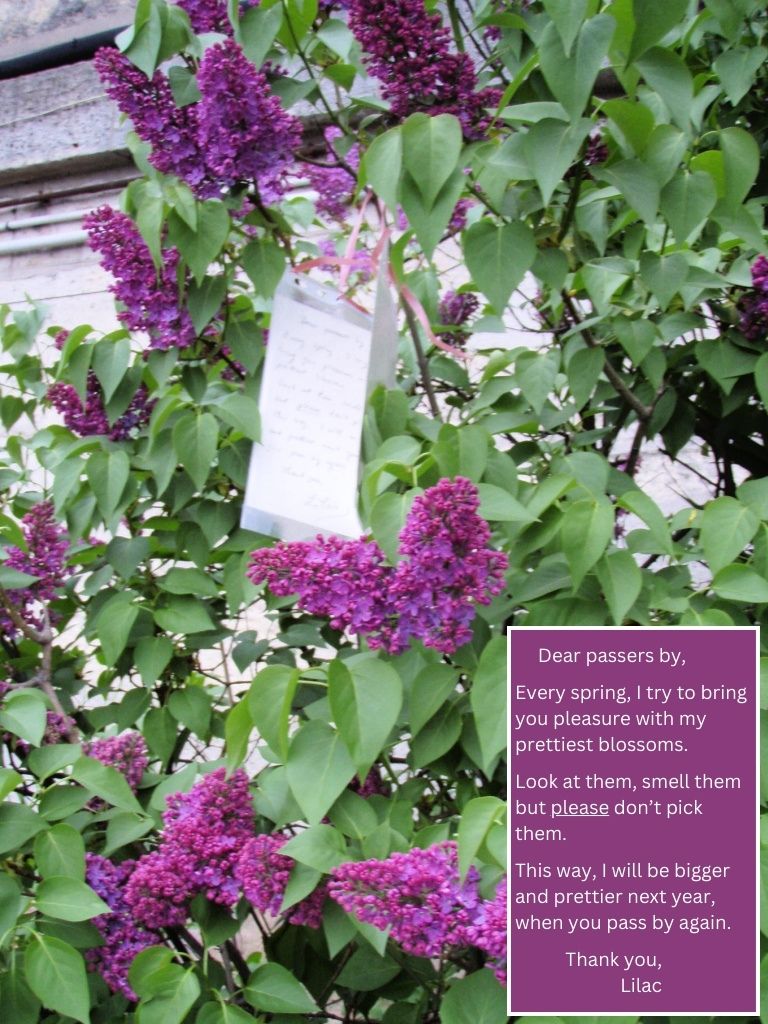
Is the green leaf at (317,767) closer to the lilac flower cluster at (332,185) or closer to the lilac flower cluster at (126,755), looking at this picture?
the lilac flower cluster at (126,755)

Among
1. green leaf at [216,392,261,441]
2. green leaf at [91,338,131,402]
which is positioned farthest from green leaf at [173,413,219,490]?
green leaf at [91,338,131,402]

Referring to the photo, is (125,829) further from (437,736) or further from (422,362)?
(422,362)

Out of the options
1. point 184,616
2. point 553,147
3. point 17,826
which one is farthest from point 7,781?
point 553,147

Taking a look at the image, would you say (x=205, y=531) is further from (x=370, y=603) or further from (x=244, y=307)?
(x=370, y=603)

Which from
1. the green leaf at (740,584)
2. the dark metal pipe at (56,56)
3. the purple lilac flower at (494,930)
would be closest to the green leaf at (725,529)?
the green leaf at (740,584)

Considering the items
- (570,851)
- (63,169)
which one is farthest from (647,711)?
(63,169)

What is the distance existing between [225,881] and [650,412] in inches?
26.4

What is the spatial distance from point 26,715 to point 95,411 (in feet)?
1.19

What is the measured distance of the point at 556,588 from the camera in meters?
1.01

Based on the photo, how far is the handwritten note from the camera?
116 cm

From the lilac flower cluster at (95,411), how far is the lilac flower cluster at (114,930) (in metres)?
0.45

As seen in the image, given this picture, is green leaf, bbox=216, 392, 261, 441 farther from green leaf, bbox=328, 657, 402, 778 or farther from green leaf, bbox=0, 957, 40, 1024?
green leaf, bbox=0, 957, 40, 1024

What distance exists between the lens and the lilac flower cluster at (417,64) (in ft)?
3.39

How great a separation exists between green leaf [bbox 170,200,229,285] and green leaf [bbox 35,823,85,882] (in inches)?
20.5
